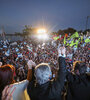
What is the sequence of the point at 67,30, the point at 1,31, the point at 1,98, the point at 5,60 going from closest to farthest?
the point at 1,98, the point at 5,60, the point at 1,31, the point at 67,30

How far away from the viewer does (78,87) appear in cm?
118

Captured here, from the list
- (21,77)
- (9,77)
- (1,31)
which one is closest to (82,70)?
(9,77)

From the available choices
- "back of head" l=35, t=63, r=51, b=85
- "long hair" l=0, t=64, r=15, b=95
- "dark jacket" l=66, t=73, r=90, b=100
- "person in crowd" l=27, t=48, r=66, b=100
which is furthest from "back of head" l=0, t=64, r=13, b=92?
"dark jacket" l=66, t=73, r=90, b=100

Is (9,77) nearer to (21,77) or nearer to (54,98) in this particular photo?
(54,98)

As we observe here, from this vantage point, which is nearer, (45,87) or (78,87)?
(45,87)

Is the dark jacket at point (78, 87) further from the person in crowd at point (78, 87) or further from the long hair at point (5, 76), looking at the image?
the long hair at point (5, 76)

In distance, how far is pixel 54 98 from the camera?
106 centimetres

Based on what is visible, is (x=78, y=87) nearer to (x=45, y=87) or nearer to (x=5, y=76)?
(x=45, y=87)

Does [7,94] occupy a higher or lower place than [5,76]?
lower

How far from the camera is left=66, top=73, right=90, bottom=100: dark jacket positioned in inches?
46.0

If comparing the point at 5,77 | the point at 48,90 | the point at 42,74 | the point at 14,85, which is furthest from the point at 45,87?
the point at 5,77

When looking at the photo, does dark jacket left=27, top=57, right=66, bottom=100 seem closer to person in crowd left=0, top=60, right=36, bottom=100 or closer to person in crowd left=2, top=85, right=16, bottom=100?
person in crowd left=0, top=60, right=36, bottom=100

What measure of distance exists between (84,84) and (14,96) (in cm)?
101

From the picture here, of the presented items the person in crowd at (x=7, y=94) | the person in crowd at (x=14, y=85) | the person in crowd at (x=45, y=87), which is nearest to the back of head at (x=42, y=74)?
the person in crowd at (x=45, y=87)
